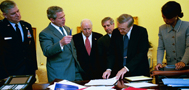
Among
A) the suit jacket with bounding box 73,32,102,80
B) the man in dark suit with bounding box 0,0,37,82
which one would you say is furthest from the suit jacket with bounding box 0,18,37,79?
the suit jacket with bounding box 73,32,102,80

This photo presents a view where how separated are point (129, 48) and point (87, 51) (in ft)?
2.99

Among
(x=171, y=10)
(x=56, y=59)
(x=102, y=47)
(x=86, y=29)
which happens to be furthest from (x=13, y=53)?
(x=171, y=10)

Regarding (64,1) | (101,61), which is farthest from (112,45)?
(64,1)

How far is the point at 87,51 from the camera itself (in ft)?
9.78

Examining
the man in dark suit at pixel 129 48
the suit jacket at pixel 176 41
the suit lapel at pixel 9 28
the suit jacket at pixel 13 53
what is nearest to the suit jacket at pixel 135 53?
the man in dark suit at pixel 129 48

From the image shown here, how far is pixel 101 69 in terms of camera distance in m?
2.98

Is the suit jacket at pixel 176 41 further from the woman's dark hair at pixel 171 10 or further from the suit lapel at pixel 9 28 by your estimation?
the suit lapel at pixel 9 28

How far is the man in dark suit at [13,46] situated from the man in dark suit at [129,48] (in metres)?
1.14

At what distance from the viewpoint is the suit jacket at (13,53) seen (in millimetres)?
2299

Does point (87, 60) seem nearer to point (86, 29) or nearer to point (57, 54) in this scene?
point (86, 29)

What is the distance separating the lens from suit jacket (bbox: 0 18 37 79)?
7.54 feet

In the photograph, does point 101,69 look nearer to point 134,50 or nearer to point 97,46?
point 97,46

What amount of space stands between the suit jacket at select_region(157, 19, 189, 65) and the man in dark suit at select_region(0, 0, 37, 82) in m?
1.82

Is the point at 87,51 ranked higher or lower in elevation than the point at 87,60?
higher
